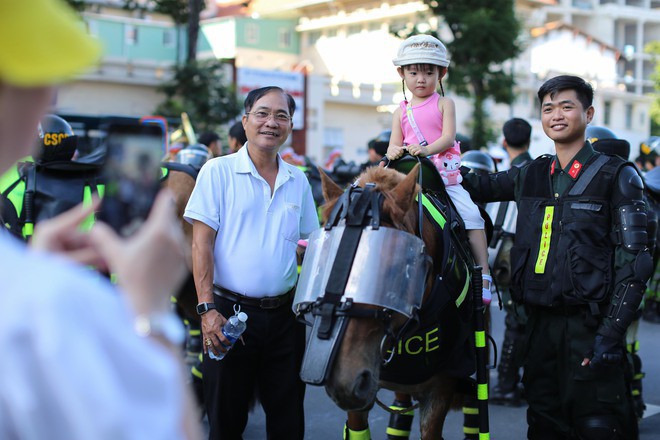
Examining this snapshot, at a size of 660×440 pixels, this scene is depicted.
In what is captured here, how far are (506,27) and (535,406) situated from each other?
21569mm

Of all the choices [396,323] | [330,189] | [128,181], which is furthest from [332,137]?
[128,181]

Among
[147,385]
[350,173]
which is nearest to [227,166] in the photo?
[147,385]

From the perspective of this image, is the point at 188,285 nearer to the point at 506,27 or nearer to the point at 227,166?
the point at 227,166

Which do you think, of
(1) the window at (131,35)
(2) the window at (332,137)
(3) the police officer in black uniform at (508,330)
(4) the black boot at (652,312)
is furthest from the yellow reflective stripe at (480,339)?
(2) the window at (332,137)

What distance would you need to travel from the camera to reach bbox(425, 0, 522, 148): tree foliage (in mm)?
23891

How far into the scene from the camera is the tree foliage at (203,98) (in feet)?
85.8

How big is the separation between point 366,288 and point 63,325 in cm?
217

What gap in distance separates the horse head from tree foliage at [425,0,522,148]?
21036mm

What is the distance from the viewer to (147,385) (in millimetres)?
1218

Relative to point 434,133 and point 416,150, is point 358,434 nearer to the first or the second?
point 416,150

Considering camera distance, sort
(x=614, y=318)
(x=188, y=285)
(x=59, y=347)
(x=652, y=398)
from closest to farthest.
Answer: (x=59, y=347)
(x=614, y=318)
(x=188, y=285)
(x=652, y=398)

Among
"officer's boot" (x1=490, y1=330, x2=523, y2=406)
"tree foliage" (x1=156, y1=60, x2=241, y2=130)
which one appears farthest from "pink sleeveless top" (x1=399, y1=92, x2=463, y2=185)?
"tree foliage" (x1=156, y1=60, x2=241, y2=130)

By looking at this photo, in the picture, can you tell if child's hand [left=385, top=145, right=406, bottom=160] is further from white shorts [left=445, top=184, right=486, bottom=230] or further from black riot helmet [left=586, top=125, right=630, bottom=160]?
black riot helmet [left=586, top=125, right=630, bottom=160]

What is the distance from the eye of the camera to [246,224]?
167 inches
